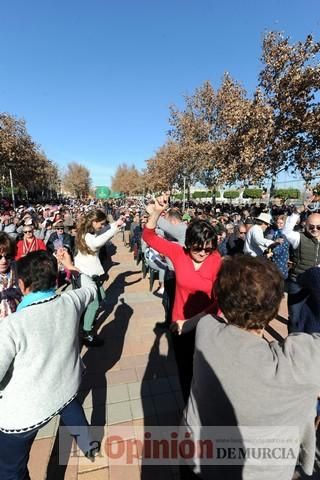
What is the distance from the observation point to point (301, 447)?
1.15 meters

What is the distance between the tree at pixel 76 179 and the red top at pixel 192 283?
7013 cm

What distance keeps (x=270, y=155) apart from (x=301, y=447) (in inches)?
529

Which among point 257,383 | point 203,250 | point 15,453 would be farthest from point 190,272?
point 15,453

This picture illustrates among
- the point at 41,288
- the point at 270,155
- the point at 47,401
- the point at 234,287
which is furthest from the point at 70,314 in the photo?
the point at 270,155

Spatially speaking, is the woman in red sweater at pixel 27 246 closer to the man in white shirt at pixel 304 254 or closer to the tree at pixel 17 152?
the man in white shirt at pixel 304 254

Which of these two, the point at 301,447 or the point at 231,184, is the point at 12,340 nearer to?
the point at 301,447

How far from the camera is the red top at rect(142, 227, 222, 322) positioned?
2102mm

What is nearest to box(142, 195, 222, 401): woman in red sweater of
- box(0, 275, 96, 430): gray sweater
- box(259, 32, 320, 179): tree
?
box(0, 275, 96, 430): gray sweater

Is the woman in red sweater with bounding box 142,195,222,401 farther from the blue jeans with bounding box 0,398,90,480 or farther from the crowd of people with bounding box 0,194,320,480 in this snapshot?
the blue jeans with bounding box 0,398,90,480

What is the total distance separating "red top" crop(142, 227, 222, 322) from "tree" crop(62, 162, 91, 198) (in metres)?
70.1

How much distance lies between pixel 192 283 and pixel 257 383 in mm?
1184

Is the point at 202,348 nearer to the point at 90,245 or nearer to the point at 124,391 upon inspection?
the point at 124,391

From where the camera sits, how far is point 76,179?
6769cm

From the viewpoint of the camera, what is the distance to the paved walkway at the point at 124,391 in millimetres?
2070
